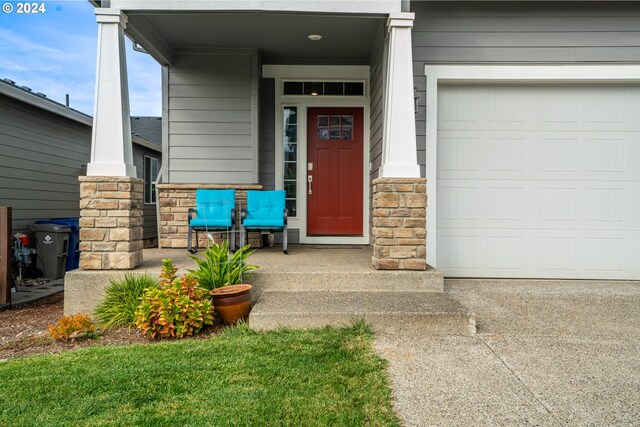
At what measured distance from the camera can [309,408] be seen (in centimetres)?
194

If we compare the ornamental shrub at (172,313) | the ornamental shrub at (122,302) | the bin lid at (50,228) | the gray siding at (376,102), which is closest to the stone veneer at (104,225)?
the ornamental shrub at (122,302)

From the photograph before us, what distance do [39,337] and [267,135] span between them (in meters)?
3.54

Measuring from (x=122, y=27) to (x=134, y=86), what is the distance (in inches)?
743

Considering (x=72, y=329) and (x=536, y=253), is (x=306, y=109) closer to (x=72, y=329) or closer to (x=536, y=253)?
(x=536, y=253)

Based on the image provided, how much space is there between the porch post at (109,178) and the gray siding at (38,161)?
11.6 ft

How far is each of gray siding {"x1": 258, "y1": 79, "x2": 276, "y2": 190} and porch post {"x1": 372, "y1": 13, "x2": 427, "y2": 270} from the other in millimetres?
2236

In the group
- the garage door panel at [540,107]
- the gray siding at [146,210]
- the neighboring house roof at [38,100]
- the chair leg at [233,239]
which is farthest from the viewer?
the gray siding at [146,210]

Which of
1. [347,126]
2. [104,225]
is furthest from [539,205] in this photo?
[104,225]

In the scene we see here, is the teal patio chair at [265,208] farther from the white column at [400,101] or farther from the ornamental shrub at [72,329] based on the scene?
the ornamental shrub at [72,329]

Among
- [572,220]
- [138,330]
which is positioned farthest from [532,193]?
[138,330]

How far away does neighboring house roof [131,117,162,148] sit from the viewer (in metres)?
12.4

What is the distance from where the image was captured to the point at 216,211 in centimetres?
499

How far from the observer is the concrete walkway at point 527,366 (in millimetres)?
1932

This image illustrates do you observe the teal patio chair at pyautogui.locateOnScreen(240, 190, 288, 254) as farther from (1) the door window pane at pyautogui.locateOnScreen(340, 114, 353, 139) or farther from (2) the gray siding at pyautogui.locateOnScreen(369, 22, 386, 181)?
(1) the door window pane at pyautogui.locateOnScreen(340, 114, 353, 139)
